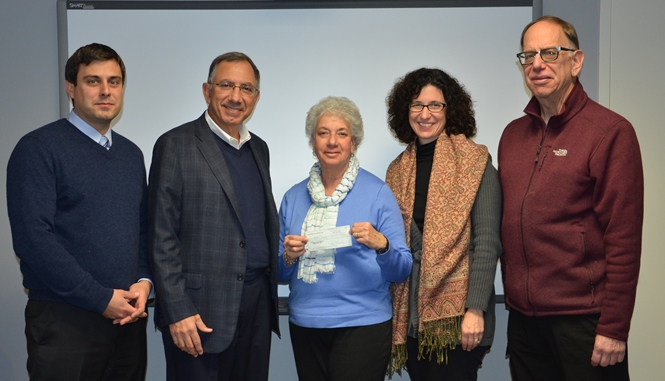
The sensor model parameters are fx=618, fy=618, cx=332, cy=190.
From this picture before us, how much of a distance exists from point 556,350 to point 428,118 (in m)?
1.08

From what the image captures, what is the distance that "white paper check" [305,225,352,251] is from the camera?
240 centimetres

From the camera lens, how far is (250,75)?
2.65 meters

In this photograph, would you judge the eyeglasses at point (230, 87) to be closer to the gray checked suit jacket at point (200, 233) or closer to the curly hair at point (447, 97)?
the gray checked suit jacket at point (200, 233)

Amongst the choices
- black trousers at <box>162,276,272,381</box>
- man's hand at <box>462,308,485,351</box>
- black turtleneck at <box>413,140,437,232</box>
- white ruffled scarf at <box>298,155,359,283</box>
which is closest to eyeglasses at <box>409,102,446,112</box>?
black turtleneck at <box>413,140,437,232</box>

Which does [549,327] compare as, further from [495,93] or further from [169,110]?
[169,110]

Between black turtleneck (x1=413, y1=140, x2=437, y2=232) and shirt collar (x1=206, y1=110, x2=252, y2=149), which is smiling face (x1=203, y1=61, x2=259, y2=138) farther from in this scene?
black turtleneck (x1=413, y1=140, x2=437, y2=232)

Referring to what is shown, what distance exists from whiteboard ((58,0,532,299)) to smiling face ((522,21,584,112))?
0.98m

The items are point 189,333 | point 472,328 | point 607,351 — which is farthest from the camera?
point 472,328

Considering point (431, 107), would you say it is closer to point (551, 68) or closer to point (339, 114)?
point (339, 114)

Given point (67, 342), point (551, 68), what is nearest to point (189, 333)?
point (67, 342)

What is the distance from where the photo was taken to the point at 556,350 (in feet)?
7.86

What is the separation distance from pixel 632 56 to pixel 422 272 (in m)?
1.81

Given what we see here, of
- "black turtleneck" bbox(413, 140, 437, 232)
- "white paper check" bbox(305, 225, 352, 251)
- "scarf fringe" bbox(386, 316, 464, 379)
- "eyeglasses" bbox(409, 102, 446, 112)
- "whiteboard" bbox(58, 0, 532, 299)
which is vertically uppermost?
"whiteboard" bbox(58, 0, 532, 299)

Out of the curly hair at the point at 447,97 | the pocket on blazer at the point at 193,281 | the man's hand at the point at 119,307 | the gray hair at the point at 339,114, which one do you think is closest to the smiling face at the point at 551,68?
the curly hair at the point at 447,97
